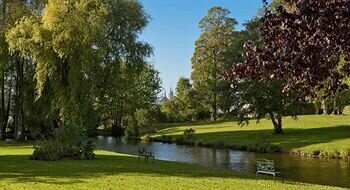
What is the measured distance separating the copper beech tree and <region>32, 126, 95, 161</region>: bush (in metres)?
21.4

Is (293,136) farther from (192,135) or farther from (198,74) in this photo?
(198,74)

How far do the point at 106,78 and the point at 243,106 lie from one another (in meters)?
17.7

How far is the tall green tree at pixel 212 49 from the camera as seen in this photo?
81.5m

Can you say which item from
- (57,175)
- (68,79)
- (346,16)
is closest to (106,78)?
(68,79)

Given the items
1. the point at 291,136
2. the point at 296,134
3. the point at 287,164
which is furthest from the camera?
the point at 296,134

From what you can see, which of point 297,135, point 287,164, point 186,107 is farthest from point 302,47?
point 186,107

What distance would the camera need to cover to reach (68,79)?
1519 inches

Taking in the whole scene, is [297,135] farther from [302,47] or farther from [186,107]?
[302,47]

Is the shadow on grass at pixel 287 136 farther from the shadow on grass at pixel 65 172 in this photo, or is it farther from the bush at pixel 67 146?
the shadow on grass at pixel 65 172

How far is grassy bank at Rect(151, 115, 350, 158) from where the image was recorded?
39.0 metres

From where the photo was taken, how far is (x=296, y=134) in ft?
160

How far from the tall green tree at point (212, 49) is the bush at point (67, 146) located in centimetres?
5239

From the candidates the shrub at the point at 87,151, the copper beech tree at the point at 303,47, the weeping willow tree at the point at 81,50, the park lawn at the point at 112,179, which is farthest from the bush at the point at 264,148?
the copper beech tree at the point at 303,47

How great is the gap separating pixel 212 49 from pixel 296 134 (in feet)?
121
